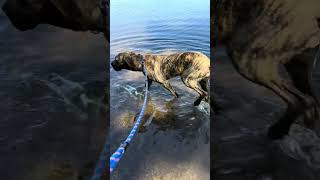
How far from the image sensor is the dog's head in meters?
3.12

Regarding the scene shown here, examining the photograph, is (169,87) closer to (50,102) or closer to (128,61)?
(128,61)

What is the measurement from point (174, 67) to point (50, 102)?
1641 millimetres

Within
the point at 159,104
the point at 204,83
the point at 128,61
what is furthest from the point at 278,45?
the point at 128,61

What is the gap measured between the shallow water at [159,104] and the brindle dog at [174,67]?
0.25ft

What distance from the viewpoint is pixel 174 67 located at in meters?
2.95

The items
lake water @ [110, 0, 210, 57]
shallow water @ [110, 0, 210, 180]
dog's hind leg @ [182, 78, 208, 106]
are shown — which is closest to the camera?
shallow water @ [110, 0, 210, 180]

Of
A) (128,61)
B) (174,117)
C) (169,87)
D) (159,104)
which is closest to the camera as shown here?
(174,117)

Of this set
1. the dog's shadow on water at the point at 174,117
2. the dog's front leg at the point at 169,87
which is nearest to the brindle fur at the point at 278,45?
the dog's shadow on water at the point at 174,117

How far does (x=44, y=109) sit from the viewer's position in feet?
4.64

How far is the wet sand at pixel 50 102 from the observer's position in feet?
4.54

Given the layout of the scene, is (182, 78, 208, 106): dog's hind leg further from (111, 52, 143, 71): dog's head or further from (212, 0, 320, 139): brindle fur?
(212, 0, 320, 139): brindle fur

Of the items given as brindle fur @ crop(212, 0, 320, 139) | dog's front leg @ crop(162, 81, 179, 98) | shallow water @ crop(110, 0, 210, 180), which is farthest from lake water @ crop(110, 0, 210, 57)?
brindle fur @ crop(212, 0, 320, 139)

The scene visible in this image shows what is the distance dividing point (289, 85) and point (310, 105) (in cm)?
12

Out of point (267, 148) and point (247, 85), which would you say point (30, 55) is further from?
point (267, 148)
